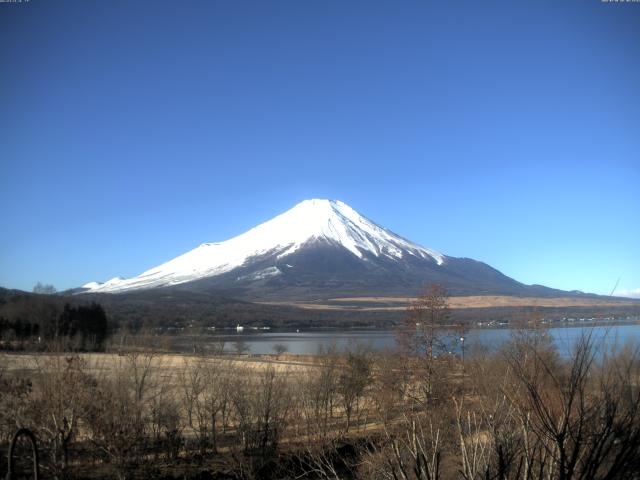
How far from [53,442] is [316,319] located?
150 m

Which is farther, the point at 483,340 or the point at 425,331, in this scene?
the point at 483,340

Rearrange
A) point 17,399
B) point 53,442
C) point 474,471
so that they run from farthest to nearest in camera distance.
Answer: point 17,399, point 53,442, point 474,471

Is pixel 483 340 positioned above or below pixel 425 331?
below

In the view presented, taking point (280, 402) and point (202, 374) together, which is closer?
point (280, 402)

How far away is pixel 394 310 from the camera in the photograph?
177 meters

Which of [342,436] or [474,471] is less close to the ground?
[474,471]

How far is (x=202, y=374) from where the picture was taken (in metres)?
26.1

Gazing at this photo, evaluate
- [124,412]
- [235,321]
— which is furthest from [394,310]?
[124,412]

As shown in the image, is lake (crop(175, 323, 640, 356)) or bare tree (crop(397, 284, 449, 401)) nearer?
lake (crop(175, 323, 640, 356))

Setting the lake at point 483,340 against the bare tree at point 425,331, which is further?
the bare tree at point 425,331

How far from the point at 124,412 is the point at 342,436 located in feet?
32.7

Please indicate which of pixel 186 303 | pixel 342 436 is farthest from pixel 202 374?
pixel 186 303

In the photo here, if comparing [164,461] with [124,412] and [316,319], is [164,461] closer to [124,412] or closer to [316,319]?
[124,412]

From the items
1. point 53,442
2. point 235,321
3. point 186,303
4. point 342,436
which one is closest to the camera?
point 53,442
